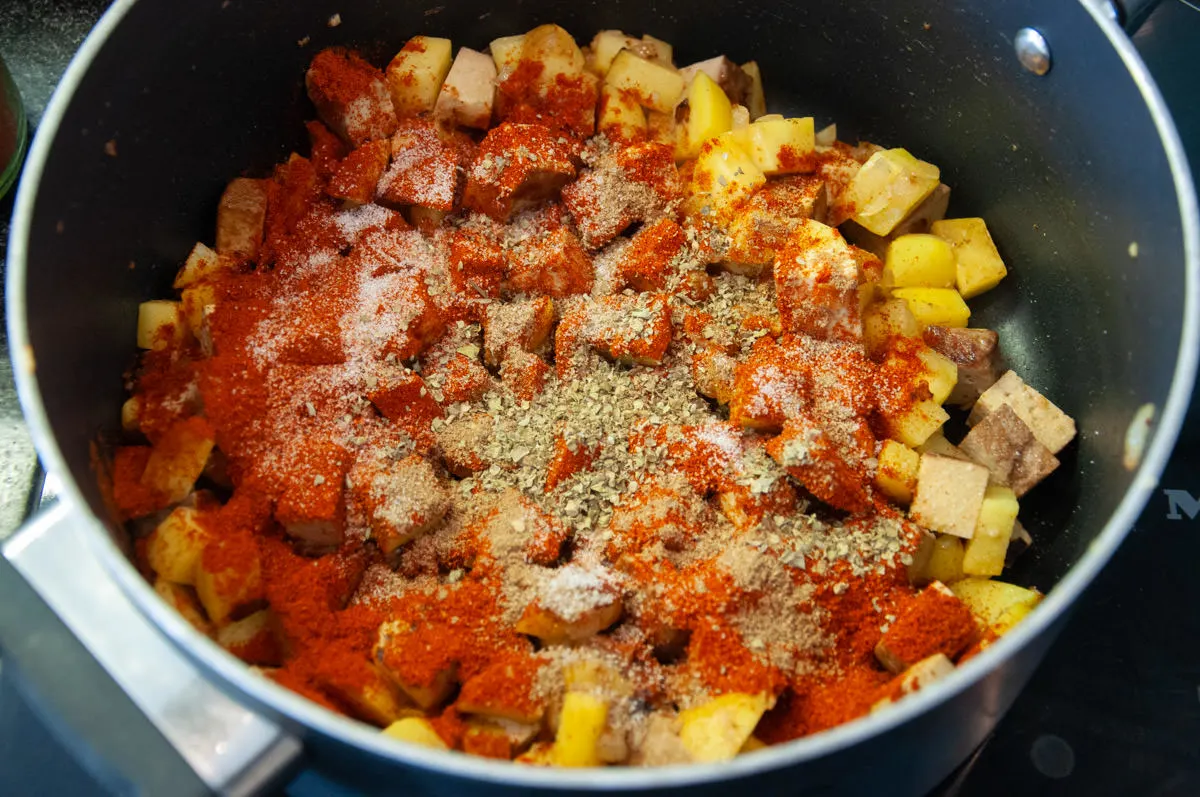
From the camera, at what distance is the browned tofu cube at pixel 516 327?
1.68m

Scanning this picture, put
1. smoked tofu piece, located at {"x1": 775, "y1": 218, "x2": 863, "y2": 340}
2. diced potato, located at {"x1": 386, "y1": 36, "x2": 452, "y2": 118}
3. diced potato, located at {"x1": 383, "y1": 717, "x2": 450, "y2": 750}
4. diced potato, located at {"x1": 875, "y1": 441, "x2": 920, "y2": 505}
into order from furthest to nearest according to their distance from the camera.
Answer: diced potato, located at {"x1": 386, "y1": 36, "x2": 452, "y2": 118}
smoked tofu piece, located at {"x1": 775, "y1": 218, "x2": 863, "y2": 340}
diced potato, located at {"x1": 875, "y1": 441, "x2": 920, "y2": 505}
diced potato, located at {"x1": 383, "y1": 717, "x2": 450, "y2": 750}

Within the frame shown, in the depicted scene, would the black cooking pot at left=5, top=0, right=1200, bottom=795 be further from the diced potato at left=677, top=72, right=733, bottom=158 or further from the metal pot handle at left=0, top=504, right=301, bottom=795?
the diced potato at left=677, top=72, right=733, bottom=158

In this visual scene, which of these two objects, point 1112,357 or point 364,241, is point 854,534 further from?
point 364,241

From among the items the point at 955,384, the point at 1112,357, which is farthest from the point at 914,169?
the point at 1112,357

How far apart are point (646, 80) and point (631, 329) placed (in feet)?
2.08

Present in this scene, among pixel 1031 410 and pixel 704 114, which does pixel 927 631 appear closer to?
pixel 1031 410

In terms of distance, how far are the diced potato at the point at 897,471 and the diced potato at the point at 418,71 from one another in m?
1.14

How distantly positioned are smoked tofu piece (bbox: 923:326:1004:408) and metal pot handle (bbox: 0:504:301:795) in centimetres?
130

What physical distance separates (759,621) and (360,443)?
2.26 ft

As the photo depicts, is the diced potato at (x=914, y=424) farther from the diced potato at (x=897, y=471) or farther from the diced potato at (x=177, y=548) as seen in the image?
the diced potato at (x=177, y=548)

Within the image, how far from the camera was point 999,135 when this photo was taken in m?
1.80

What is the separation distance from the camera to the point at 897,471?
5.08 feet

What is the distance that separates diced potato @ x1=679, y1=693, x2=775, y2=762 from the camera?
4.00 feet

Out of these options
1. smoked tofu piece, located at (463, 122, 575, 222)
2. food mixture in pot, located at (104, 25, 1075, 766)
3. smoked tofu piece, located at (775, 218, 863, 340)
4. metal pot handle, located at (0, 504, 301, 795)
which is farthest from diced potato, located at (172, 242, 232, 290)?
smoked tofu piece, located at (775, 218, 863, 340)
